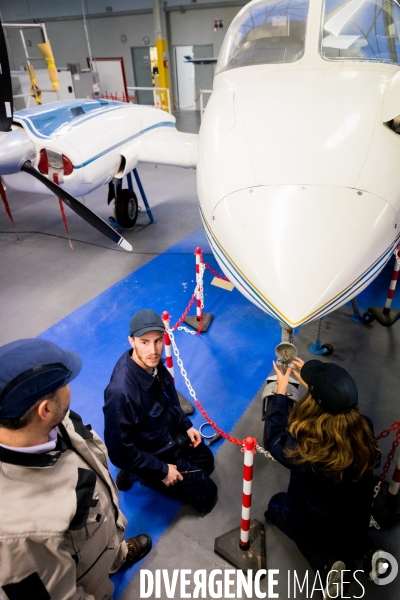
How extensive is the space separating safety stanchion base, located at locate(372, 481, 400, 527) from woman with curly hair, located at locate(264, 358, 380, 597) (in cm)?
39

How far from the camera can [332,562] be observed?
2.14 m

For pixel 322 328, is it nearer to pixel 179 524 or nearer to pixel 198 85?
pixel 179 524

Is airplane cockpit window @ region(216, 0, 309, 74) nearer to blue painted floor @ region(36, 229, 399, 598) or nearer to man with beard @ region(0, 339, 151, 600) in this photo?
blue painted floor @ region(36, 229, 399, 598)

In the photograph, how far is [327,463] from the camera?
1.80 metres

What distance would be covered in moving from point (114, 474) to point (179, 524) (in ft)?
2.28

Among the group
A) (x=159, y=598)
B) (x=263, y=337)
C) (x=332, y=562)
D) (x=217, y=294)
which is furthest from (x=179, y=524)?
(x=217, y=294)

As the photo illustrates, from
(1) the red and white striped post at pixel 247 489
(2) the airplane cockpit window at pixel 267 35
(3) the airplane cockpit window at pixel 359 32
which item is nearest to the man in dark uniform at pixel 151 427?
(1) the red and white striped post at pixel 247 489

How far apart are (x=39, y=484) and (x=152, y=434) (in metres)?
1.28

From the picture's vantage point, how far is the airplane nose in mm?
2084

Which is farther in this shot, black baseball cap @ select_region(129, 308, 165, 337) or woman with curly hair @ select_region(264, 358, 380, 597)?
black baseball cap @ select_region(129, 308, 165, 337)

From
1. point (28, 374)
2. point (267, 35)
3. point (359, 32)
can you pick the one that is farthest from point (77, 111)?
point (28, 374)

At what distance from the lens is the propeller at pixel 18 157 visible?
450 cm

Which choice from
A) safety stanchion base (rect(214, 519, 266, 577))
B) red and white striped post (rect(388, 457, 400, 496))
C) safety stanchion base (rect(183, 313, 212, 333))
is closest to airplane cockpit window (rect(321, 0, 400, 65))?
safety stanchion base (rect(183, 313, 212, 333))

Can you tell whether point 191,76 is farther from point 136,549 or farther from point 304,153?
point 136,549
